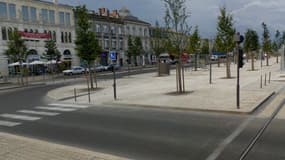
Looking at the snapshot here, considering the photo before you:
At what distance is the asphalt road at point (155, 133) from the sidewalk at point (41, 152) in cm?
55

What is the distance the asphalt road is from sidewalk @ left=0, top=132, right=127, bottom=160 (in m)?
0.55

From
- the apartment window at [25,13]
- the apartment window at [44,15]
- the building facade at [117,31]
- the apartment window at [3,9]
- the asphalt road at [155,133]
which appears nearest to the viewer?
the asphalt road at [155,133]

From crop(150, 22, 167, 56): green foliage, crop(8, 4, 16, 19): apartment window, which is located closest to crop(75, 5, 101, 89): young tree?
crop(150, 22, 167, 56): green foliage

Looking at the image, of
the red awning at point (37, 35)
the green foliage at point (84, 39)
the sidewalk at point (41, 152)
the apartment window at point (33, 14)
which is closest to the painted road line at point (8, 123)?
the sidewalk at point (41, 152)

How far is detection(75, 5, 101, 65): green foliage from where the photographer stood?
22.9 meters

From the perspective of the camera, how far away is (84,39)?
2291cm

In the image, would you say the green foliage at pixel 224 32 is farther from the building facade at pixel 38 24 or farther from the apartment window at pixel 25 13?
the apartment window at pixel 25 13

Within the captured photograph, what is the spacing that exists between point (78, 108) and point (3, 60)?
41.5 m

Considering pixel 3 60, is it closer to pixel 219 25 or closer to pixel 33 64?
pixel 33 64

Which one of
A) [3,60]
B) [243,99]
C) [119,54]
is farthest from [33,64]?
[243,99]

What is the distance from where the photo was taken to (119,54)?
78.7 m

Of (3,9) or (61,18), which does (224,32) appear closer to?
(3,9)

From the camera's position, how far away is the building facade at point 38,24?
5134 cm

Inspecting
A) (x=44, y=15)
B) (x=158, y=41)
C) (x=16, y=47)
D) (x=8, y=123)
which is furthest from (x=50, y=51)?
(x=8, y=123)
